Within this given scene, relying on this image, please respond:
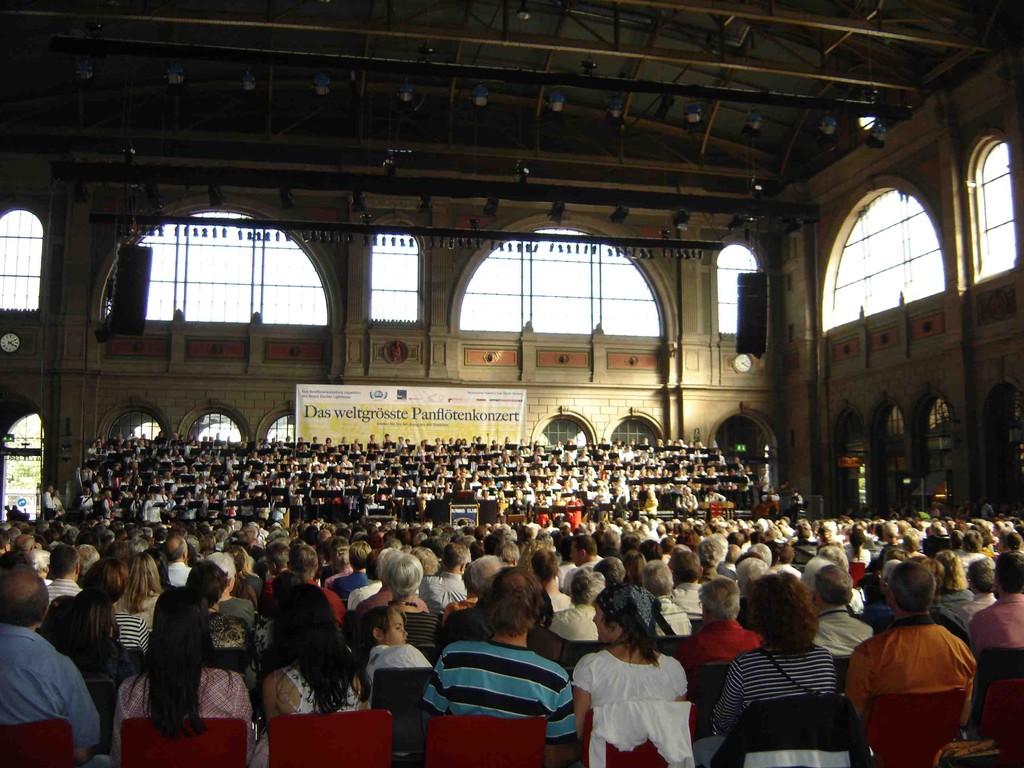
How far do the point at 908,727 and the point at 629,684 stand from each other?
4.14ft

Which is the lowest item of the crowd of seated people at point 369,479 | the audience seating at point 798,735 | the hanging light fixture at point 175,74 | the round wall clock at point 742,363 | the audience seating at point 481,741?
the audience seating at point 481,741

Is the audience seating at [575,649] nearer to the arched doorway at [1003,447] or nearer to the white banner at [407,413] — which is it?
the arched doorway at [1003,447]

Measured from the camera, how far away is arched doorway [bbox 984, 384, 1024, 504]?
769 inches

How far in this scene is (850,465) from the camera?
2491cm

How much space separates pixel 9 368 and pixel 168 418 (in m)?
4.02

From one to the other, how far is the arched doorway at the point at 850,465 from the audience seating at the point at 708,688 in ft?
71.2

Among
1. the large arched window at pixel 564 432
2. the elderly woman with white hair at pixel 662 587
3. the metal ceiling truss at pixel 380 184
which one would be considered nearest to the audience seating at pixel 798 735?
the elderly woman with white hair at pixel 662 587

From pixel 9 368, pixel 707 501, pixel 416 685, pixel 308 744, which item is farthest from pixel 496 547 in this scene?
pixel 9 368

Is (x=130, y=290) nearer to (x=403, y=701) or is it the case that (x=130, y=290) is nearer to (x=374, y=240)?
(x=374, y=240)

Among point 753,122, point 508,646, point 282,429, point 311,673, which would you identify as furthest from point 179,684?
point 282,429

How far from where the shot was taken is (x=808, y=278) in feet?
88.8

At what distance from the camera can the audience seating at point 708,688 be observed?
4.24 m

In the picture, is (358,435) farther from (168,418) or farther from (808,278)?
(808,278)

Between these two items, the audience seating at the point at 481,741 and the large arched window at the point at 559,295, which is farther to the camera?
the large arched window at the point at 559,295
